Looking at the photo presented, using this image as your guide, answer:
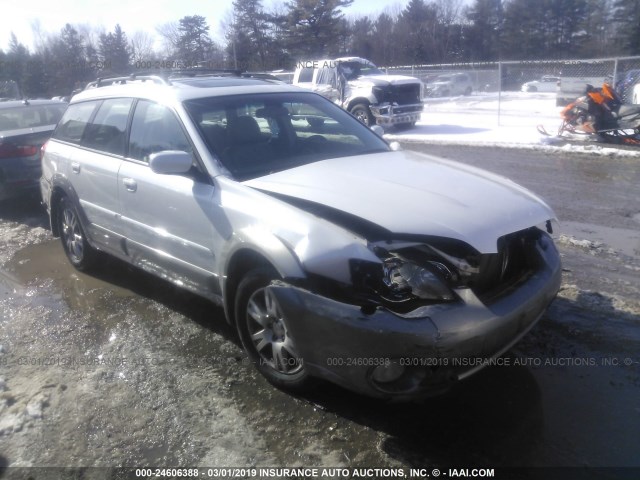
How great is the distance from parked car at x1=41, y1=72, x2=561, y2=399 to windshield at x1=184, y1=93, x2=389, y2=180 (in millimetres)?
14

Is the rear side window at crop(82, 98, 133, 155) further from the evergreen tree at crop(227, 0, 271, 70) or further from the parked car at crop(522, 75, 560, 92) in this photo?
the evergreen tree at crop(227, 0, 271, 70)

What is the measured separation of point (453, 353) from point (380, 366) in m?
0.36

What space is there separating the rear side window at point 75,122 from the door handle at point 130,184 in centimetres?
126

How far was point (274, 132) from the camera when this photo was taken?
4.29 m

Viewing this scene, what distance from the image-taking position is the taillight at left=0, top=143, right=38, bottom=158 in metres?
8.05

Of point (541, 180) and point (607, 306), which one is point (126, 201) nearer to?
point (607, 306)

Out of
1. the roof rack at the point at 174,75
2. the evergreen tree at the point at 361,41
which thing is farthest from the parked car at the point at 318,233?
the evergreen tree at the point at 361,41

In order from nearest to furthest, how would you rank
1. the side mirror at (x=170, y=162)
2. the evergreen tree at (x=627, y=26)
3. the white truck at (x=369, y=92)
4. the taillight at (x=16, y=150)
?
the side mirror at (x=170, y=162) → the taillight at (x=16, y=150) → the white truck at (x=369, y=92) → the evergreen tree at (x=627, y=26)

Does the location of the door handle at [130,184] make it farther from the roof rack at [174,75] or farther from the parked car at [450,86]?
the parked car at [450,86]

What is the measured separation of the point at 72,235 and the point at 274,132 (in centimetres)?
276

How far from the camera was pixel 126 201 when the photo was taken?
4.49 metres

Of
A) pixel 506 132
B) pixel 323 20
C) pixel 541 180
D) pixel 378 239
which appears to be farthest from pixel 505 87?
pixel 378 239

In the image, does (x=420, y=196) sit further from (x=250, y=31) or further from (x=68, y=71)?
(x=250, y=31)

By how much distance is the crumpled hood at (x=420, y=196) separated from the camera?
2916 mm
